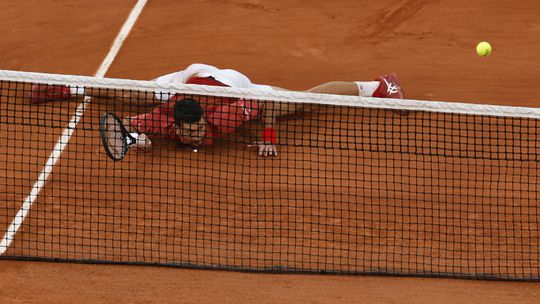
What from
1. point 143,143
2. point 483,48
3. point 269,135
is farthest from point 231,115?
point 483,48

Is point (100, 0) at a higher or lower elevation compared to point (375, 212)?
higher

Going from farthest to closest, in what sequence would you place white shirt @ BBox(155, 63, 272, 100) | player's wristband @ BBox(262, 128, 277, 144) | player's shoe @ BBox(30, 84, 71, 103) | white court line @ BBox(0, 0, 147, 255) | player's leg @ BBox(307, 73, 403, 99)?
player's shoe @ BBox(30, 84, 71, 103)
player's leg @ BBox(307, 73, 403, 99)
white shirt @ BBox(155, 63, 272, 100)
player's wristband @ BBox(262, 128, 277, 144)
white court line @ BBox(0, 0, 147, 255)

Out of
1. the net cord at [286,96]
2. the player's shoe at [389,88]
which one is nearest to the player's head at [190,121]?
the net cord at [286,96]

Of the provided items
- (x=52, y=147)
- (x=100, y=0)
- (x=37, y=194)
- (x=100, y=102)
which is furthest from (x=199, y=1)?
(x=37, y=194)

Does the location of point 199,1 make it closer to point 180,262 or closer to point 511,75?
point 511,75

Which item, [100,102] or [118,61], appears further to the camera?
[118,61]

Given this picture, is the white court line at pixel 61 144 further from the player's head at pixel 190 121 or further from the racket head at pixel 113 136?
the player's head at pixel 190 121

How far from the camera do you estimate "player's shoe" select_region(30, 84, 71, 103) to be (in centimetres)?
1230

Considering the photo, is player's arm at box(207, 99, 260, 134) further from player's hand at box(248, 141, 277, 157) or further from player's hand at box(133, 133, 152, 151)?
player's hand at box(133, 133, 152, 151)

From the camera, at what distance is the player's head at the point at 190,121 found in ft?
35.8

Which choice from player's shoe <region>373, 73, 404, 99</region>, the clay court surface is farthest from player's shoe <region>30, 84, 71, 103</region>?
player's shoe <region>373, 73, 404, 99</region>

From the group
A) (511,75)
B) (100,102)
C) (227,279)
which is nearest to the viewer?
(227,279)

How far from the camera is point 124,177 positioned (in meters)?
11.0

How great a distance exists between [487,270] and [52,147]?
4884mm
